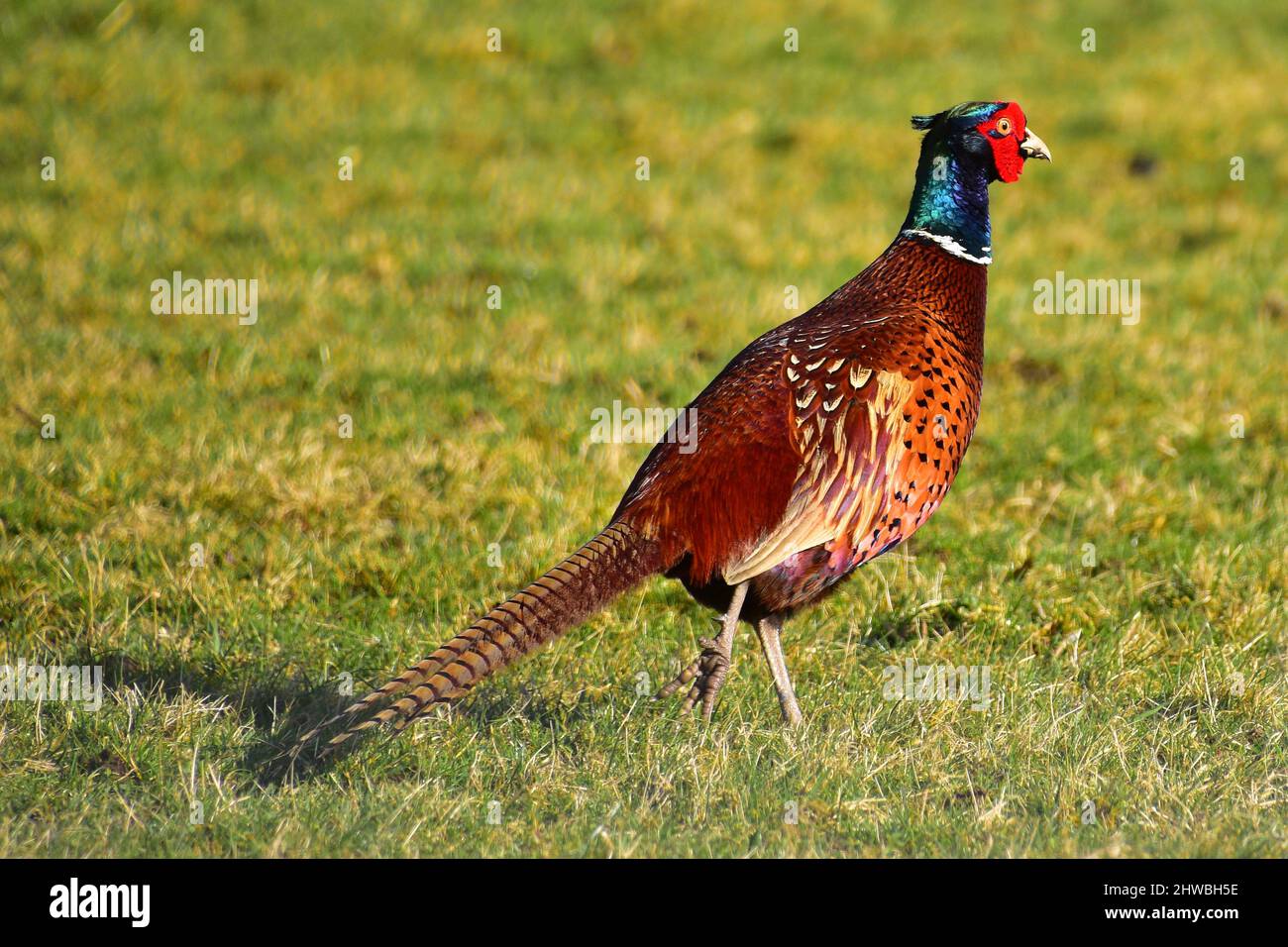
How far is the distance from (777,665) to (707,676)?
0.26m

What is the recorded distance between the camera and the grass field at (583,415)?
14.0ft

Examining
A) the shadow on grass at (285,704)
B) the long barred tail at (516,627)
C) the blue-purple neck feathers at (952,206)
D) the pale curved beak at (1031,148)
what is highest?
the pale curved beak at (1031,148)

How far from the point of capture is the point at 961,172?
478cm

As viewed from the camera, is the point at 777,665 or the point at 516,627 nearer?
the point at 516,627

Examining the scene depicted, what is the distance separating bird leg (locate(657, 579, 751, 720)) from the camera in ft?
14.5

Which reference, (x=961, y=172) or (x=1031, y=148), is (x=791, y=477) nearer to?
(x=961, y=172)

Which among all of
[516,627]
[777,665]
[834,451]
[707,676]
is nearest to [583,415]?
[777,665]

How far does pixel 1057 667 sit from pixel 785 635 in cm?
88

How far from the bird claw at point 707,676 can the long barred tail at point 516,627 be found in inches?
12.9

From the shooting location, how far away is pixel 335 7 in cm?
1162

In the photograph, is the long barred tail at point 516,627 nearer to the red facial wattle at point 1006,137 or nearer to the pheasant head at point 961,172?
the pheasant head at point 961,172

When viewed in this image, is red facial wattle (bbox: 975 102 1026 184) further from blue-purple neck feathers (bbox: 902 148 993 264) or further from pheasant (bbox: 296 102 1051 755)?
pheasant (bbox: 296 102 1051 755)

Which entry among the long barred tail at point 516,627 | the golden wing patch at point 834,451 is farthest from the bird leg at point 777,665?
the long barred tail at point 516,627

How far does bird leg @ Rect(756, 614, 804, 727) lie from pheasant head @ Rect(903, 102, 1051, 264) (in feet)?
4.06
